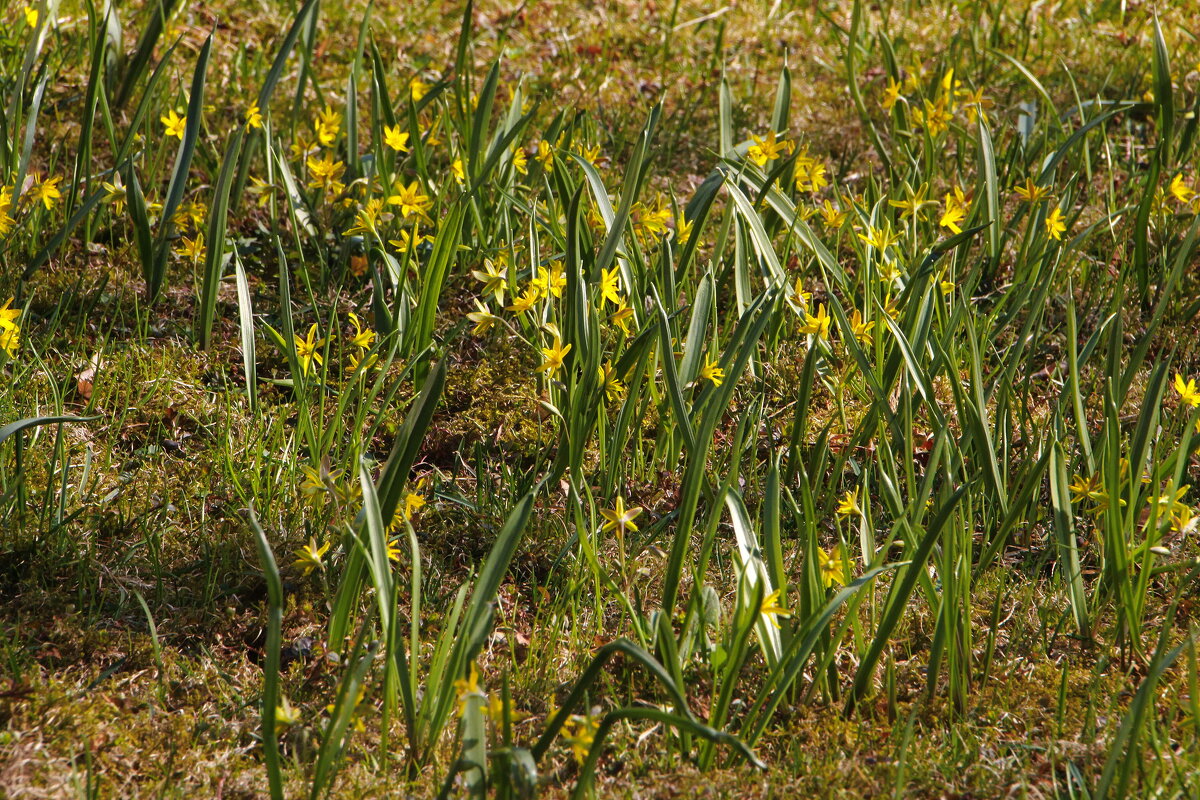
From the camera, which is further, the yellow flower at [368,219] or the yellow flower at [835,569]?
the yellow flower at [368,219]

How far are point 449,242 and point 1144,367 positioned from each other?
191cm

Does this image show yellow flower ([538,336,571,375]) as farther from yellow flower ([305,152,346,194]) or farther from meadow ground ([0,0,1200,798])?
yellow flower ([305,152,346,194])

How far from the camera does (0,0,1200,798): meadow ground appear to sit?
1.71 meters

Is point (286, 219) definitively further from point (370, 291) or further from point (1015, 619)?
point (1015, 619)

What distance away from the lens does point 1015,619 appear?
6.90 ft

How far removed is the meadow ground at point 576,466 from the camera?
5.62ft

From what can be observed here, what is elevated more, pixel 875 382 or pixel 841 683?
pixel 875 382

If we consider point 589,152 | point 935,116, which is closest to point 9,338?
point 589,152

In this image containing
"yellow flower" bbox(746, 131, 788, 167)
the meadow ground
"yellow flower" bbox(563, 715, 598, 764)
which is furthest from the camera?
"yellow flower" bbox(746, 131, 788, 167)

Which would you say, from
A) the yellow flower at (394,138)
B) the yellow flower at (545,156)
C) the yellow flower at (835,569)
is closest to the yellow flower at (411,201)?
Answer: the yellow flower at (394,138)

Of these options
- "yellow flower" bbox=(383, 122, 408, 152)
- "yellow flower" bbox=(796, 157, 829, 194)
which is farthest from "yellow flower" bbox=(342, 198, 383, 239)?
"yellow flower" bbox=(796, 157, 829, 194)

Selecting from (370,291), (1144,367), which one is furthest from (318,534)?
(1144,367)

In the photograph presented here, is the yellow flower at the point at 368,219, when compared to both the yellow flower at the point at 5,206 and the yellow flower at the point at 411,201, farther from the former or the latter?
the yellow flower at the point at 5,206

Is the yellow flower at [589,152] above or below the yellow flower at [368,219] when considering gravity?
above
